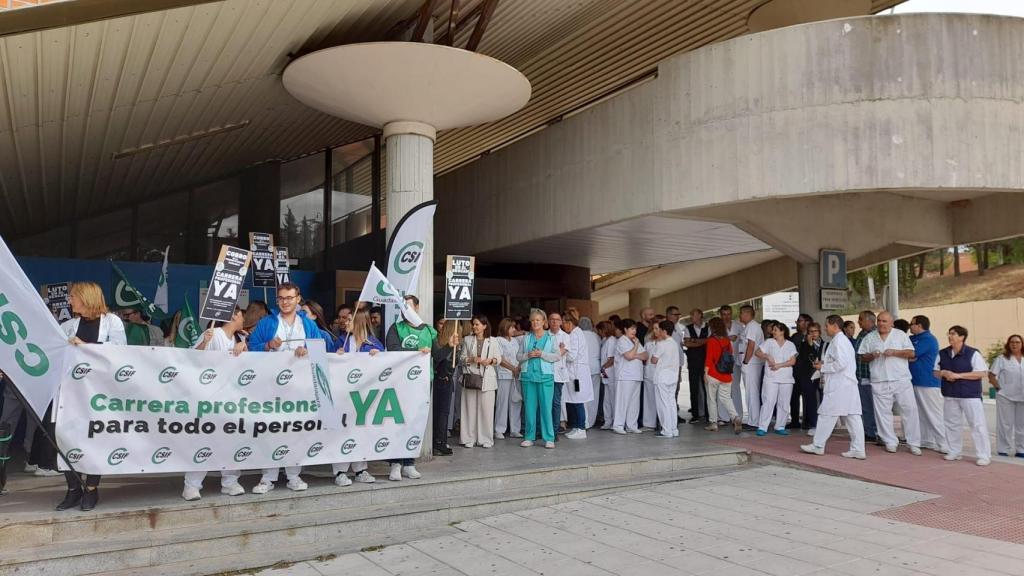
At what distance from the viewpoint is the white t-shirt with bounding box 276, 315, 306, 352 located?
6609 mm

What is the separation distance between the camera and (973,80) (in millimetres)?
9328

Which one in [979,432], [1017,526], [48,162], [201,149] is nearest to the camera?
[1017,526]

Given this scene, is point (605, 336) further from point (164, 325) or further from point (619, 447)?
point (164, 325)

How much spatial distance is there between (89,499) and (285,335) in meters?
2.02

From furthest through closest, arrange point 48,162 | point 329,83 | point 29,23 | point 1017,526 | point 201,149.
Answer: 1. point 201,149
2. point 48,162
3. point 329,83
4. point 1017,526
5. point 29,23

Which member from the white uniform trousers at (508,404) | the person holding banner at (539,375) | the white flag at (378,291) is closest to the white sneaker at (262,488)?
the white flag at (378,291)

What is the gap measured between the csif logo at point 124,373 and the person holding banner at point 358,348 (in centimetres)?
180

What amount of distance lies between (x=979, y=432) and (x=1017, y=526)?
10.1 ft

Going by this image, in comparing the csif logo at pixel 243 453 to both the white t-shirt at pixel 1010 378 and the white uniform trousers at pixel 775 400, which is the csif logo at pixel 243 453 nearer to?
the white uniform trousers at pixel 775 400

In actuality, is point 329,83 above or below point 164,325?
above

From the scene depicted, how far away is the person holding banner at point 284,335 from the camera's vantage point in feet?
21.2

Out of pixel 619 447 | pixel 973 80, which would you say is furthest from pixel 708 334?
pixel 973 80

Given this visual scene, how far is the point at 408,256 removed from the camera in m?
8.26

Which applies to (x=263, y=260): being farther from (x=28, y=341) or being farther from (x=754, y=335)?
(x=754, y=335)
